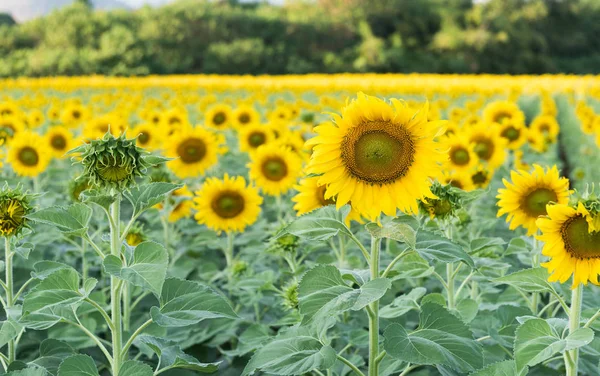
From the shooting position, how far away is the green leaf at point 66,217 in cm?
188

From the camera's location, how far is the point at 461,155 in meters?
4.41

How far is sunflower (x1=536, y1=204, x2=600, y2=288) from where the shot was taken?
182 centimetres

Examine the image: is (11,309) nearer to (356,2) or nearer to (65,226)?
(65,226)

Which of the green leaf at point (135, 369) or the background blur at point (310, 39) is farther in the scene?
the background blur at point (310, 39)

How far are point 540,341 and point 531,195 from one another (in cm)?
101

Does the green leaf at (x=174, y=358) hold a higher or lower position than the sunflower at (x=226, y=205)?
lower

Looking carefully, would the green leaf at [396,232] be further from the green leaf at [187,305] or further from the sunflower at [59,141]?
the sunflower at [59,141]

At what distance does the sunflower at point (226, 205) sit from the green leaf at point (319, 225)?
6.07 ft

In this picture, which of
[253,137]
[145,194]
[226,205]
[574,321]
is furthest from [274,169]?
[574,321]

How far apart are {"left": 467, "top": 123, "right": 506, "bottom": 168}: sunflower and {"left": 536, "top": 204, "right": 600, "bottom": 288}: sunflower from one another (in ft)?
9.91

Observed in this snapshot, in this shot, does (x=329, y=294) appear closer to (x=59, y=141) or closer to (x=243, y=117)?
(x=59, y=141)

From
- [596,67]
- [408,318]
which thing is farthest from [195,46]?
[408,318]

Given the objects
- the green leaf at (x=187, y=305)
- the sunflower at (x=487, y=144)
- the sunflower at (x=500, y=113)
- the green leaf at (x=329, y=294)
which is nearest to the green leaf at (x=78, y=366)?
the green leaf at (x=187, y=305)

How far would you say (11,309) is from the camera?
211 centimetres
